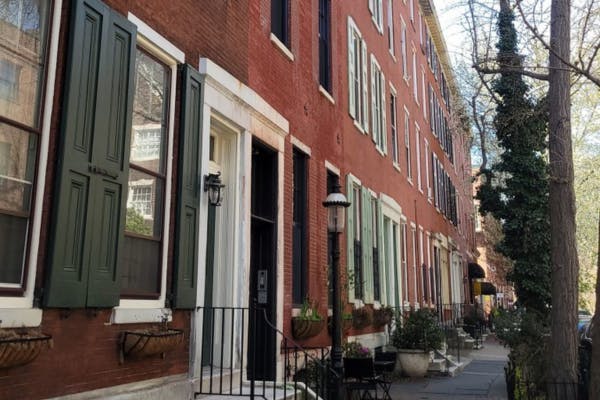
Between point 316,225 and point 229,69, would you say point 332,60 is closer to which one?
point 316,225

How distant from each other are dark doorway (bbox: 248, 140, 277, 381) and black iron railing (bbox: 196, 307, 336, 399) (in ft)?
0.05

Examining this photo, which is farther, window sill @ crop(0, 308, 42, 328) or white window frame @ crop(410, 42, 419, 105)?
white window frame @ crop(410, 42, 419, 105)

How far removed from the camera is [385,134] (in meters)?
15.6

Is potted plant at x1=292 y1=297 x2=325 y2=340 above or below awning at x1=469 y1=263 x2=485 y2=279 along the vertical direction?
below

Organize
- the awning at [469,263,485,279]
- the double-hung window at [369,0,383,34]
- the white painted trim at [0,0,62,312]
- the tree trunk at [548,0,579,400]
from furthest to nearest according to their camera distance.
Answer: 1. the awning at [469,263,485,279]
2. the double-hung window at [369,0,383,34]
3. the tree trunk at [548,0,579,400]
4. the white painted trim at [0,0,62,312]

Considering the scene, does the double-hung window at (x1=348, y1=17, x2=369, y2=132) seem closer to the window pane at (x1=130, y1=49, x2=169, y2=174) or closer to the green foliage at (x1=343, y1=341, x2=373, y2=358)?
the green foliage at (x1=343, y1=341, x2=373, y2=358)

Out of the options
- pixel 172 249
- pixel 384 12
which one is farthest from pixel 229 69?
pixel 384 12

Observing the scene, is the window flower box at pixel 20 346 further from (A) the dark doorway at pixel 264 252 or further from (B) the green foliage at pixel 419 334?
(B) the green foliage at pixel 419 334

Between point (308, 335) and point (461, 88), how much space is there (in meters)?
16.2

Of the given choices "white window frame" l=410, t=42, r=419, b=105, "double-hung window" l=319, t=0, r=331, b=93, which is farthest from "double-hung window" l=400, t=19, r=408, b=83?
"double-hung window" l=319, t=0, r=331, b=93

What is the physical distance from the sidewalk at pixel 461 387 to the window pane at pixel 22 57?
7954mm

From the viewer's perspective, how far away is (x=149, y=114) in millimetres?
5527

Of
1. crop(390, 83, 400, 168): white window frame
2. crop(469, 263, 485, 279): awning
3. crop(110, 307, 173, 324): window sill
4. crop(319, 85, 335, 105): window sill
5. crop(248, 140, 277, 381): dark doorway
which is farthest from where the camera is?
crop(469, 263, 485, 279): awning

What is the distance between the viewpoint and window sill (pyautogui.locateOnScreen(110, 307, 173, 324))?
4680mm
